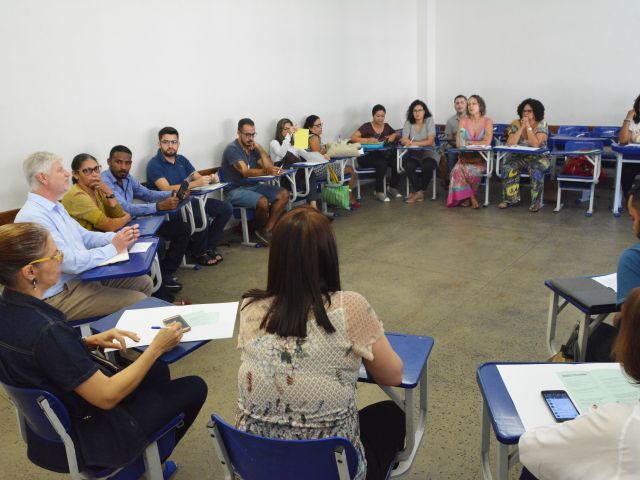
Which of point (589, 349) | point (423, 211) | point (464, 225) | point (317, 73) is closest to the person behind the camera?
point (589, 349)

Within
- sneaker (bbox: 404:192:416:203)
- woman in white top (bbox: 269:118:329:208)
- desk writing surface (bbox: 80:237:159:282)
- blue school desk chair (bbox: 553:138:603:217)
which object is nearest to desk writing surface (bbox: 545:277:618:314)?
desk writing surface (bbox: 80:237:159:282)

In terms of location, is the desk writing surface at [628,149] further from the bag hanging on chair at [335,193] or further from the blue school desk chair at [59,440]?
the blue school desk chair at [59,440]

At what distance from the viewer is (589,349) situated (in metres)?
2.15

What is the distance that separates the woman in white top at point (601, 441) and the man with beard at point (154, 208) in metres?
3.32

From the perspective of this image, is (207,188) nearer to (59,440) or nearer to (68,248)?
(68,248)

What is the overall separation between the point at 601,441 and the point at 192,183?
13.6ft

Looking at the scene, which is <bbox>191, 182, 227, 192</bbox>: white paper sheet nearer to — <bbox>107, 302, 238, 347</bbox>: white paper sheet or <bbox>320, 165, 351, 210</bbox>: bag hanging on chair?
<bbox>320, 165, 351, 210</bbox>: bag hanging on chair

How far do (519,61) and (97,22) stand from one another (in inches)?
229

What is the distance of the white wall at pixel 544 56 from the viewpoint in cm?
670

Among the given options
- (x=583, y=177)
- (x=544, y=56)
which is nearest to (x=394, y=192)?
(x=583, y=177)

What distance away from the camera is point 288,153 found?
231 inches

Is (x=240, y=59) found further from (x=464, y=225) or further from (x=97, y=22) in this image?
(x=464, y=225)

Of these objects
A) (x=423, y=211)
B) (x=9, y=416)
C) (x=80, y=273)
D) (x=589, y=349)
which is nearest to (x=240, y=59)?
(x=423, y=211)

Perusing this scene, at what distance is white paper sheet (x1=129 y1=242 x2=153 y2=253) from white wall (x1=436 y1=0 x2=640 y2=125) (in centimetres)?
645
